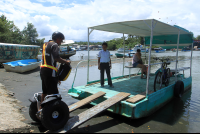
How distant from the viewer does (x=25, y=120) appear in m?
4.05

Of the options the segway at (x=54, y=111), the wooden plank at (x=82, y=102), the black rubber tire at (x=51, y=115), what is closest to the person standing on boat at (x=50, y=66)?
the segway at (x=54, y=111)

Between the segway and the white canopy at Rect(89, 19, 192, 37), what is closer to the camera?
the segway

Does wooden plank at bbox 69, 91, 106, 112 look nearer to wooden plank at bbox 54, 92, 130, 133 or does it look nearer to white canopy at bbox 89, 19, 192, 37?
wooden plank at bbox 54, 92, 130, 133

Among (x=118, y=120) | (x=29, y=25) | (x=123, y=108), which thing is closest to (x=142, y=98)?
(x=123, y=108)

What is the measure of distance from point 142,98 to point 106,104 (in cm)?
112

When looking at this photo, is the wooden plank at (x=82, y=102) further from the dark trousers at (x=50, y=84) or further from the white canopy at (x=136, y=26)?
the white canopy at (x=136, y=26)

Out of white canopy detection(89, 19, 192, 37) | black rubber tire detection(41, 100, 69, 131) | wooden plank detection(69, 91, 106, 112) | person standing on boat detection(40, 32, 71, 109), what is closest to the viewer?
black rubber tire detection(41, 100, 69, 131)

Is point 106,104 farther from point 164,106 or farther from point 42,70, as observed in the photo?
point 164,106

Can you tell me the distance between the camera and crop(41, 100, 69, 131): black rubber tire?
10.0ft

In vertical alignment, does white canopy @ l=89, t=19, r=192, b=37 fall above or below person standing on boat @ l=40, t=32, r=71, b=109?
above

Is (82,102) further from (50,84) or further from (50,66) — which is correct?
(50,66)

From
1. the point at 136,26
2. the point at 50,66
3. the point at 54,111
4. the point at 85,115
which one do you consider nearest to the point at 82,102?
the point at 85,115

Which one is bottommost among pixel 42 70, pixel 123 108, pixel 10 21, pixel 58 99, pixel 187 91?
pixel 187 91

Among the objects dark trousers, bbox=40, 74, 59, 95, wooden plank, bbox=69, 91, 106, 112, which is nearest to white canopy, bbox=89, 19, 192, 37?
wooden plank, bbox=69, 91, 106, 112
